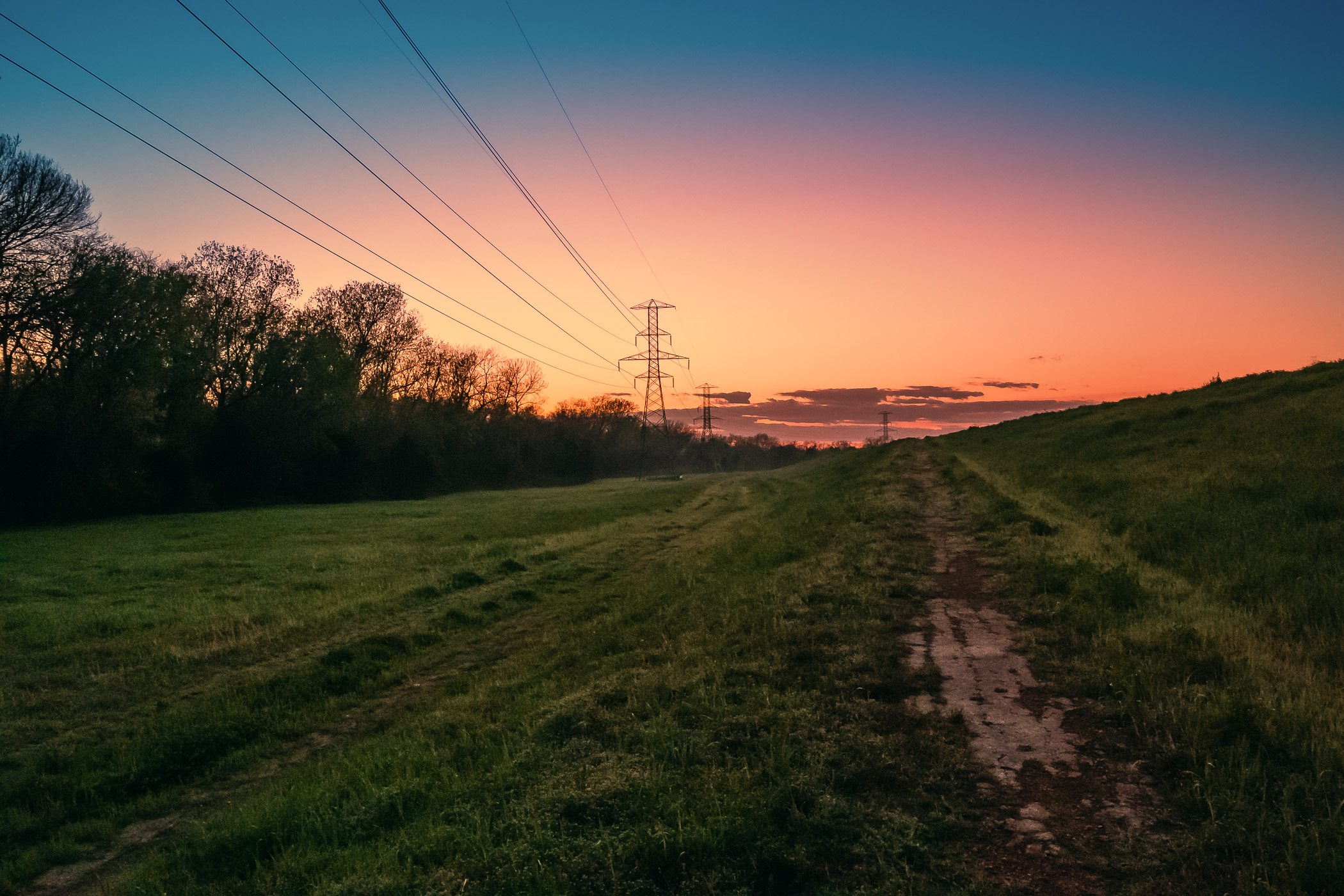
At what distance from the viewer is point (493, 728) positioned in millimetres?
7742

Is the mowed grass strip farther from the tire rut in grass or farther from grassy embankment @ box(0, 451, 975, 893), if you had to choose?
the tire rut in grass

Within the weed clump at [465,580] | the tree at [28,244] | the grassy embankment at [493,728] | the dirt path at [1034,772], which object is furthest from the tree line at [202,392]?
the dirt path at [1034,772]

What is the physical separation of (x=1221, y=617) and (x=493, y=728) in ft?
29.1

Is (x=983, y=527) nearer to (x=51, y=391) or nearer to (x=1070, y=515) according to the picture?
(x=1070, y=515)

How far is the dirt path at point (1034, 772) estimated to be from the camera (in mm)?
4297

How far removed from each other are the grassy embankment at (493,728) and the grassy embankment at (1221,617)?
167cm

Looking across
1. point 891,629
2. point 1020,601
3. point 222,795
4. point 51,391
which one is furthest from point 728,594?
point 51,391

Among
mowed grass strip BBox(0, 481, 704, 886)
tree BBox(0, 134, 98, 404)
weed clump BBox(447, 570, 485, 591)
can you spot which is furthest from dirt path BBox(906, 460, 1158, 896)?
tree BBox(0, 134, 98, 404)

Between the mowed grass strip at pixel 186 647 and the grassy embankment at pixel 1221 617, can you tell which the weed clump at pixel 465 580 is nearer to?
the mowed grass strip at pixel 186 647

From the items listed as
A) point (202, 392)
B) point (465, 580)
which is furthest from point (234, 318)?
point (465, 580)

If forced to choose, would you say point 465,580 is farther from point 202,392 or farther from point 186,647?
point 202,392

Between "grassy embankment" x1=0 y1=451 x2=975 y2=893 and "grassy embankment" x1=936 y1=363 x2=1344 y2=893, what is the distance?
1.67 metres

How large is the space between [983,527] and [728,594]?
804 cm

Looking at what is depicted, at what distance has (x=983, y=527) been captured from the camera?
56.1ft
